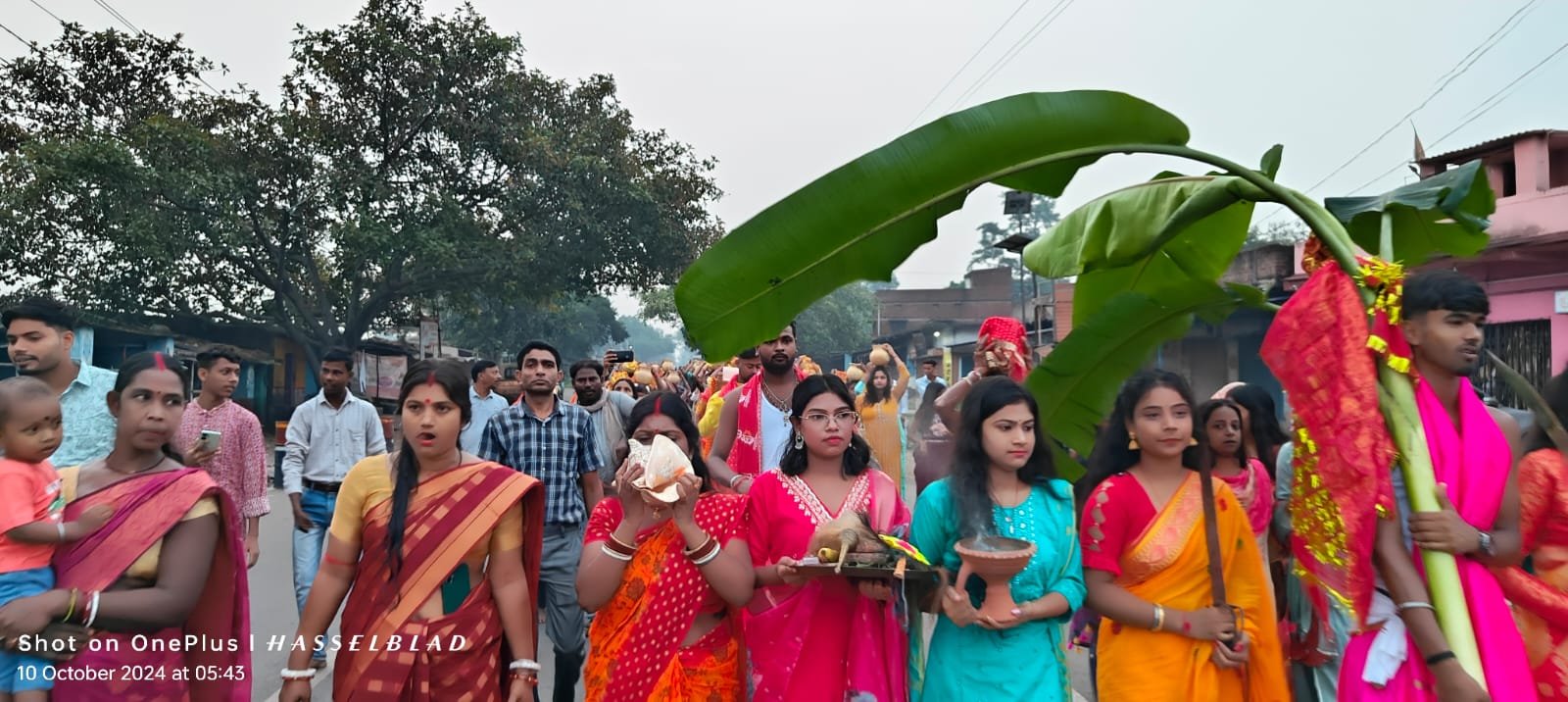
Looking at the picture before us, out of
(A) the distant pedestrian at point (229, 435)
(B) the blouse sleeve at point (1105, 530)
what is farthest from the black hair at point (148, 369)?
(B) the blouse sleeve at point (1105, 530)

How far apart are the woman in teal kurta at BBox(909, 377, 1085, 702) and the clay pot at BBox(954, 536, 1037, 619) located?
4cm

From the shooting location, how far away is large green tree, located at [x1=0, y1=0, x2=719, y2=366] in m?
20.3

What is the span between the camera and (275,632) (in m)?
6.85

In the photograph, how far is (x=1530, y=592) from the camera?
2982mm

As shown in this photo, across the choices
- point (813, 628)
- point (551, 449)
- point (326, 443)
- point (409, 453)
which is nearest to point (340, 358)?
point (326, 443)

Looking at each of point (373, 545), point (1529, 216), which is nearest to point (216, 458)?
point (373, 545)

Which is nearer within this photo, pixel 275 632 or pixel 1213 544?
pixel 1213 544

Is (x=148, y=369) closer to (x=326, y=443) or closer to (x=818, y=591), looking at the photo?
(x=818, y=591)

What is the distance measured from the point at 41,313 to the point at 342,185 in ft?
63.6

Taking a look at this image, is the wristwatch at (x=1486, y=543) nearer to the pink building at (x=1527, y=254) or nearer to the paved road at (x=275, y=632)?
the paved road at (x=275, y=632)

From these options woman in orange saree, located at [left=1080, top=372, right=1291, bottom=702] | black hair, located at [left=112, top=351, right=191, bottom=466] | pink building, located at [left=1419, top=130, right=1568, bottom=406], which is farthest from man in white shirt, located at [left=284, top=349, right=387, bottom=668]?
pink building, located at [left=1419, top=130, right=1568, bottom=406]

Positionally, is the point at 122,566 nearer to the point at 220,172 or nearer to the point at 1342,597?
the point at 1342,597

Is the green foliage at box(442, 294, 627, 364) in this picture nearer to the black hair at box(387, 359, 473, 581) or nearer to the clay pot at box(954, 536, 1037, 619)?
the black hair at box(387, 359, 473, 581)

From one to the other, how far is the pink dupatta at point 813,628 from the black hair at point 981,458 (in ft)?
1.27
